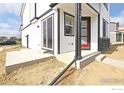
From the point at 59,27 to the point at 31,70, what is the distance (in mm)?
2353

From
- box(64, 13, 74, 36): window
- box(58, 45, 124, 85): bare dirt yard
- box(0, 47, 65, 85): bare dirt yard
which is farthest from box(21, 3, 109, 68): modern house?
box(58, 45, 124, 85): bare dirt yard

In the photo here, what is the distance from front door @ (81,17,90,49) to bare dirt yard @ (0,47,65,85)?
2585mm

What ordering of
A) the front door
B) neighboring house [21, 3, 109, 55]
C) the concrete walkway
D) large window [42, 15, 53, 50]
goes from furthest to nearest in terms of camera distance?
the front door
large window [42, 15, 53, 50]
neighboring house [21, 3, 109, 55]
the concrete walkway

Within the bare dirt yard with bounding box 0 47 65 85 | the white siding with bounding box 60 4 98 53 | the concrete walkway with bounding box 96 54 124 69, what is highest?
the white siding with bounding box 60 4 98 53

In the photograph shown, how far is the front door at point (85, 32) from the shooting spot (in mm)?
9156

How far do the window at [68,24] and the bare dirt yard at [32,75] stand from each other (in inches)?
74.8

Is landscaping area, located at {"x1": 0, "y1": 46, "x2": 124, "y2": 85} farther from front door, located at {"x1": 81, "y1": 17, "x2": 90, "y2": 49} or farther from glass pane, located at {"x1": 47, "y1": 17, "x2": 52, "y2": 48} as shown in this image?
front door, located at {"x1": 81, "y1": 17, "x2": 90, "y2": 49}

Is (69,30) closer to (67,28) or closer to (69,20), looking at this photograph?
(67,28)

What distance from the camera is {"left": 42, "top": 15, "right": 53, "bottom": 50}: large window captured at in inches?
342

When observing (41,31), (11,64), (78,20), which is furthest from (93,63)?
(41,31)

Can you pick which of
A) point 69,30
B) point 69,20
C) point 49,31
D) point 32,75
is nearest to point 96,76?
point 32,75

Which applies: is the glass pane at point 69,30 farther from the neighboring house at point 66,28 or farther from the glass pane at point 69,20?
the glass pane at point 69,20

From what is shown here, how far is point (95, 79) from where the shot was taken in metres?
5.21
